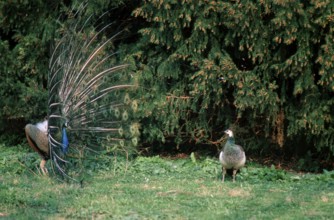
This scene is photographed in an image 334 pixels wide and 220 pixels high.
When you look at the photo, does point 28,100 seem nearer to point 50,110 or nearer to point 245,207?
point 50,110

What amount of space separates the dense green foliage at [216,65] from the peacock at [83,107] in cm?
163

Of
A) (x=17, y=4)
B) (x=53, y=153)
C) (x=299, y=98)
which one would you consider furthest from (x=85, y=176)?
(x=17, y=4)

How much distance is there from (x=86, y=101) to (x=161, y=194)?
282cm

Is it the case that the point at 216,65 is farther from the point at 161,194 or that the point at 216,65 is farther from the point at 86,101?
the point at 161,194

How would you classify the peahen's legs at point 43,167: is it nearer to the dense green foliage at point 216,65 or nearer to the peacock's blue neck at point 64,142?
the peacock's blue neck at point 64,142

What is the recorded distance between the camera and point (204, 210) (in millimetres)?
7508

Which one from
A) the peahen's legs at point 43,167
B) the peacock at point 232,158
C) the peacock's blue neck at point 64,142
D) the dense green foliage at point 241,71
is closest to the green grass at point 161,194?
the peahen's legs at point 43,167

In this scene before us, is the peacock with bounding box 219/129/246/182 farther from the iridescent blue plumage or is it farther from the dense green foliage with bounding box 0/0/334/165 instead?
the iridescent blue plumage

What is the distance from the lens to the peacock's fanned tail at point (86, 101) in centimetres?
1027

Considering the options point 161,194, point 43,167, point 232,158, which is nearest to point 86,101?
point 43,167

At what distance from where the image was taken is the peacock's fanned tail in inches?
404

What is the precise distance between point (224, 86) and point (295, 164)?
2357 millimetres

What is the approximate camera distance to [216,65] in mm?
11984

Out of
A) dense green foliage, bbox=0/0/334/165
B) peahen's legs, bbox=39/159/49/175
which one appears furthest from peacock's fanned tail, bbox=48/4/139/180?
dense green foliage, bbox=0/0/334/165
